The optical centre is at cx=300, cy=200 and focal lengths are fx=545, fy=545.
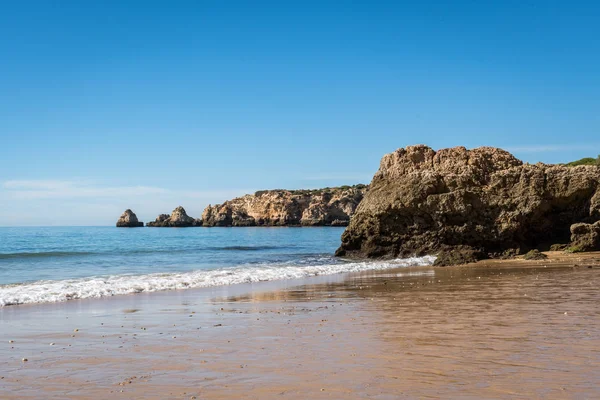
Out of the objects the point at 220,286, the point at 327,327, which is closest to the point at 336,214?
the point at 220,286

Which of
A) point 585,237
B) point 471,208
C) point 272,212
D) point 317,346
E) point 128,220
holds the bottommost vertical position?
point 317,346

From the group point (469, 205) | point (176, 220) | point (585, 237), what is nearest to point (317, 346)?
point (585, 237)

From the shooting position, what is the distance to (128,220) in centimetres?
13350

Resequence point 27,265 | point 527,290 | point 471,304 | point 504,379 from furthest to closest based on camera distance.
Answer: point 27,265, point 527,290, point 471,304, point 504,379

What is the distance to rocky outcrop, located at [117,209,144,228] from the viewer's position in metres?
133

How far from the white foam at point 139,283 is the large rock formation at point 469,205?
7.06 ft

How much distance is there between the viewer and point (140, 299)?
13.1 m

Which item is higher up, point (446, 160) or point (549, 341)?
point (446, 160)

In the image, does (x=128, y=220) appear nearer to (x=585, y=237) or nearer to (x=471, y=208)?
(x=471, y=208)

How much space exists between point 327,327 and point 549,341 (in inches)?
125

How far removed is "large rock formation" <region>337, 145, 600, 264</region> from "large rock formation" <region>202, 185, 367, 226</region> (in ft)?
288

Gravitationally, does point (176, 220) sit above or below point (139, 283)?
above

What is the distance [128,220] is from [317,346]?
13324cm

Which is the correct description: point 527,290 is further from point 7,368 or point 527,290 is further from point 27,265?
point 27,265
